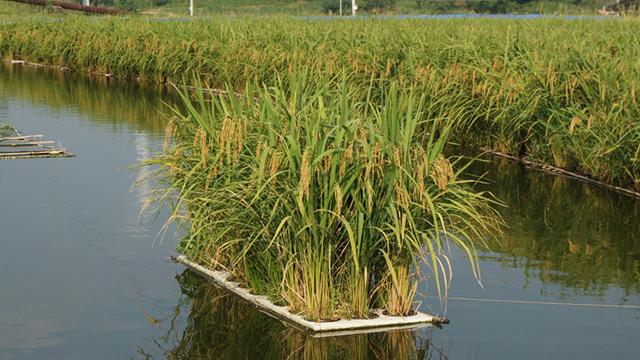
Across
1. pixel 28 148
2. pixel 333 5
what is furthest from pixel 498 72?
pixel 333 5

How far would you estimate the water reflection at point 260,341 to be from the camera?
984 cm

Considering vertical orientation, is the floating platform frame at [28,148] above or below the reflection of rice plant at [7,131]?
below

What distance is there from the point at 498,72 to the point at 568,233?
731 cm

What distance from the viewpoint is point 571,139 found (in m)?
18.7

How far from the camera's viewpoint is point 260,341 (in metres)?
10.2

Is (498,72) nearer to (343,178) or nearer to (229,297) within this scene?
(229,297)

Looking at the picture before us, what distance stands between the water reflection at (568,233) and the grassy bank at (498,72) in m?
0.71

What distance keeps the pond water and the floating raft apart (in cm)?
140

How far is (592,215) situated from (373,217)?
6.25 m

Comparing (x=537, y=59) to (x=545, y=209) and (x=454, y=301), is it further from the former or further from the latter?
(x=454, y=301)

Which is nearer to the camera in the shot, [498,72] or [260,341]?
[260,341]

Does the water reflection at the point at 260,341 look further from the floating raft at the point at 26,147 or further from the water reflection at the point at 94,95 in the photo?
the water reflection at the point at 94,95

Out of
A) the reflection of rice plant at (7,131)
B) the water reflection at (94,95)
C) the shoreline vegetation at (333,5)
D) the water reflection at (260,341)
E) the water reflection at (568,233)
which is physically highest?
the shoreline vegetation at (333,5)

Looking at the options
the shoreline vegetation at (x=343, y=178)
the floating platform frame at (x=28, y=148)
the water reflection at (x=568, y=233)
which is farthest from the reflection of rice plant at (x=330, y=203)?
the floating platform frame at (x=28, y=148)
